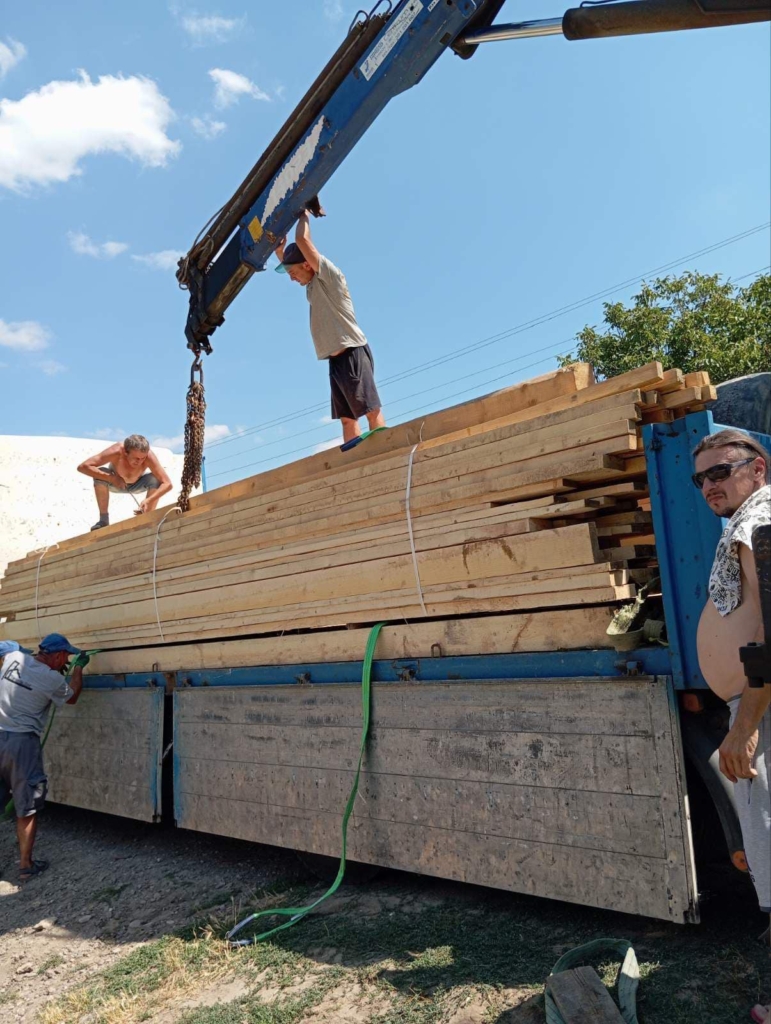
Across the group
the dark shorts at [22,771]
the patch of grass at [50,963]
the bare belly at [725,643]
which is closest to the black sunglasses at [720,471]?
the bare belly at [725,643]

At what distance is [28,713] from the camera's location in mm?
6855

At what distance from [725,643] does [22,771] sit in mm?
5884

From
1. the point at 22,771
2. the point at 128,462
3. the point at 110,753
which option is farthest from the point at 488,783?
the point at 128,462

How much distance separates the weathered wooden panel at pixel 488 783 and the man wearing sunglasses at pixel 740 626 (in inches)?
28.1

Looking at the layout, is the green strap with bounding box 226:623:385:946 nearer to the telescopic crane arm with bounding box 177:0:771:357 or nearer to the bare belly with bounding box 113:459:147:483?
the telescopic crane arm with bounding box 177:0:771:357

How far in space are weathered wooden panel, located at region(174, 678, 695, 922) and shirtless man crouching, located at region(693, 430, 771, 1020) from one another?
0.70m

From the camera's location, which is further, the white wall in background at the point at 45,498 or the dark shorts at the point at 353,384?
the white wall in background at the point at 45,498

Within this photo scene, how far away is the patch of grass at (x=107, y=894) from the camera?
5.62 meters

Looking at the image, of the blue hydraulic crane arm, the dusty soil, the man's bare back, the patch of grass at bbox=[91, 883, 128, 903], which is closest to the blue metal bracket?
the dusty soil

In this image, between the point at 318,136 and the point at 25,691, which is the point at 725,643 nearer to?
the point at 318,136

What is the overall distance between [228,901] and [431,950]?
1.80m

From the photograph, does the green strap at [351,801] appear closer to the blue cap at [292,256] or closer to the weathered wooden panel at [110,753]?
the weathered wooden panel at [110,753]

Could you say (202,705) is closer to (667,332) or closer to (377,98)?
(377,98)

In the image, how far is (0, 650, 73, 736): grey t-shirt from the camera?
6789mm
